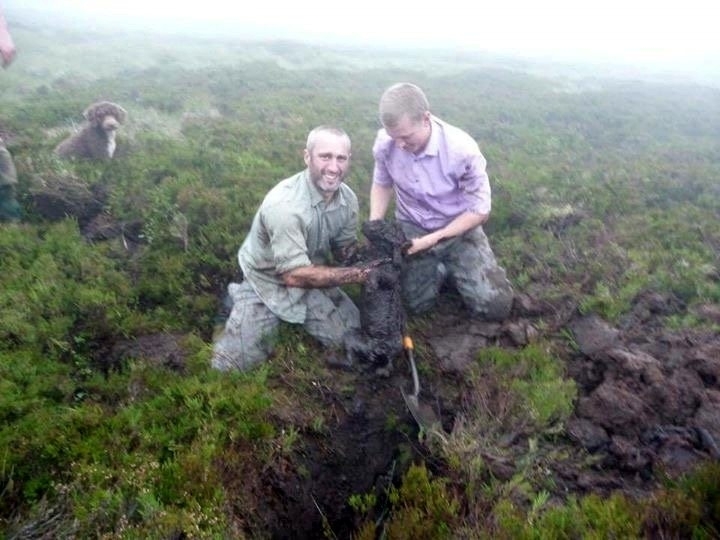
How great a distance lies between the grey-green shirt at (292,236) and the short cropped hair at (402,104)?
0.78 metres

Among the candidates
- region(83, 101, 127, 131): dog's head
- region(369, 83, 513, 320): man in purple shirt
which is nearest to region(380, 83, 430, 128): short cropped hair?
region(369, 83, 513, 320): man in purple shirt

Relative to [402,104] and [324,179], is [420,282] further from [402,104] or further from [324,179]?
[402,104]

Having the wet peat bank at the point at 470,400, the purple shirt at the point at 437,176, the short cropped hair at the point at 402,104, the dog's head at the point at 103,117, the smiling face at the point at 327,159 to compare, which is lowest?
the wet peat bank at the point at 470,400

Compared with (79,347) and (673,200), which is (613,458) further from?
(673,200)

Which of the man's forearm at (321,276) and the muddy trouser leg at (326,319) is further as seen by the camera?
the muddy trouser leg at (326,319)

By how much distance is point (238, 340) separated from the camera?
16.2 ft

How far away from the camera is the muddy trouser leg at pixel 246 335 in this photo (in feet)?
15.8

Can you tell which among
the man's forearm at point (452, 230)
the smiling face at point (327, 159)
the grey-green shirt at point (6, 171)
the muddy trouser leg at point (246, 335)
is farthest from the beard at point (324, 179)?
the grey-green shirt at point (6, 171)

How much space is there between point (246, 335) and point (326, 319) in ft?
2.46

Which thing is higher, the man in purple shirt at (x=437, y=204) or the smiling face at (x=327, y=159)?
the smiling face at (x=327, y=159)

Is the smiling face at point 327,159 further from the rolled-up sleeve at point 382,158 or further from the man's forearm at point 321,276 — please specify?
the rolled-up sleeve at point 382,158

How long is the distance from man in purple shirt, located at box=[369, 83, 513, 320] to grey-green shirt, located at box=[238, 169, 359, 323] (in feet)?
2.24

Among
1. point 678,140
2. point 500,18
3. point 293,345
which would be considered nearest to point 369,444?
point 293,345

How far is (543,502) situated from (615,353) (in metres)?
1.75
